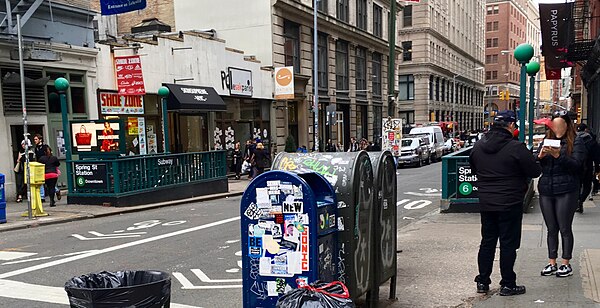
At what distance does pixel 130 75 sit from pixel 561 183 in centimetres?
1534

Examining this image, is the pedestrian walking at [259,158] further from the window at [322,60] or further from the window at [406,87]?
the window at [406,87]

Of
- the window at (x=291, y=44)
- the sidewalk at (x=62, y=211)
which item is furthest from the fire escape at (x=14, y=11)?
the window at (x=291, y=44)

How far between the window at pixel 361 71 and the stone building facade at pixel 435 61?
19.7 meters

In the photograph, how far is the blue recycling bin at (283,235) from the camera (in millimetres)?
3951

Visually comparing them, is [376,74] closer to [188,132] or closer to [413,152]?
[413,152]

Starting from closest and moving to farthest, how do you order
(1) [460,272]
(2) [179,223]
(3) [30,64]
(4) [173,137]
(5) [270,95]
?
1. (1) [460,272]
2. (2) [179,223]
3. (3) [30,64]
4. (4) [173,137]
5. (5) [270,95]

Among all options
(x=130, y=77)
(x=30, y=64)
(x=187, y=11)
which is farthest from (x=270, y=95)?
(x=30, y=64)

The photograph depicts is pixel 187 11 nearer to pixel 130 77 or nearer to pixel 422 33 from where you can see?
pixel 130 77

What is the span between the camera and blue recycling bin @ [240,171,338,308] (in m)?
3.95

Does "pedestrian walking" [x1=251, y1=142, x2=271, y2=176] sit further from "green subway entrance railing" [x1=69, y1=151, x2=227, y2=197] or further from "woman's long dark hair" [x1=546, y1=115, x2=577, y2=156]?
"woman's long dark hair" [x1=546, y1=115, x2=577, y2=156]

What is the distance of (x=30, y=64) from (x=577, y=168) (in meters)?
15.4

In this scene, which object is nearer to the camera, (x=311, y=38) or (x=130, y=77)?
(x=130, y=77)

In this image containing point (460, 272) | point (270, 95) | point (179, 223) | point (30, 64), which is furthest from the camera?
point (270, 95)

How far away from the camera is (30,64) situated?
15406 mm
